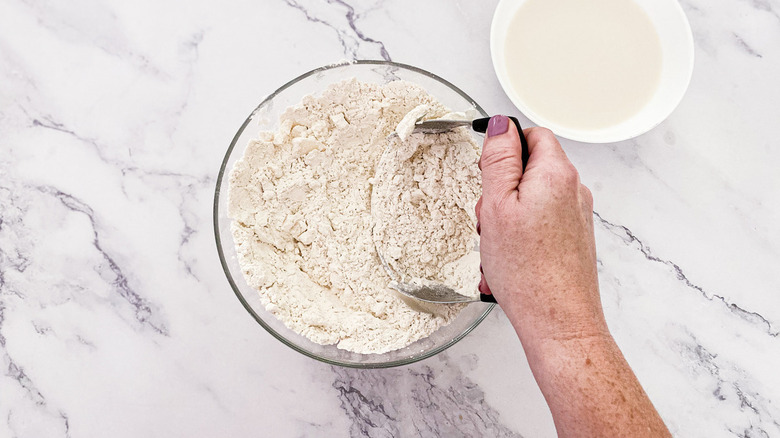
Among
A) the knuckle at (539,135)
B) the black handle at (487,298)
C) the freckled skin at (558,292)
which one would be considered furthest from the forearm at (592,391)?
the knuckle at (539,135)

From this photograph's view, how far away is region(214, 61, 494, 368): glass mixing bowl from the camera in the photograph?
1211 millimetres

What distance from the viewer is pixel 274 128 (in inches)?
50.0

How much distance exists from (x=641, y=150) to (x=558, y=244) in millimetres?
694

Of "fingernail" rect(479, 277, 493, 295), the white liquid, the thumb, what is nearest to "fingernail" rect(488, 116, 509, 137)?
the thumb

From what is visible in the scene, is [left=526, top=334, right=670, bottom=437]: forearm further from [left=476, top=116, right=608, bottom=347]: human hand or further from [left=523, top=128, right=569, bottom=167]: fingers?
[left=523, top=128, right=569, bottom=167]: fingers

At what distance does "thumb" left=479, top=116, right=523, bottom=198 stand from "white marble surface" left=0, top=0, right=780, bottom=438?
0.46 meters

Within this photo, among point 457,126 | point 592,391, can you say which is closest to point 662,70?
point 457,126

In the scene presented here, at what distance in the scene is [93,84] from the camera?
145 cm

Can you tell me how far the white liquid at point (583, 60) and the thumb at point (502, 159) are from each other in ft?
1.49

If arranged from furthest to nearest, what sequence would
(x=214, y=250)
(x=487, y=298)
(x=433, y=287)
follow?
(x=214, y=250) → (x=433, y=287) → (x=487, y=298)

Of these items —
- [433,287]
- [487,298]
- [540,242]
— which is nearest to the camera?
[540,242]

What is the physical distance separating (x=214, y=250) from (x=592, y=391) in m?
0.95

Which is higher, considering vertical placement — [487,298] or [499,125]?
[499,125]

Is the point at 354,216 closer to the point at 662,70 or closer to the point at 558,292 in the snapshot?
the point at 558,292
